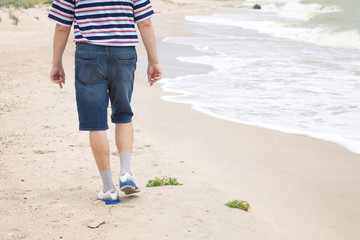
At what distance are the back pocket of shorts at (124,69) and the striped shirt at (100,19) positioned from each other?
12cm

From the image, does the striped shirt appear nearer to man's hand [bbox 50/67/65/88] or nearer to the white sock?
man's hand [bbox 50/67/65/88]

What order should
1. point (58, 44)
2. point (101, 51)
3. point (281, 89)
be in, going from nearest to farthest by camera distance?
point (101, 51), point (58, 44), point (281, 89)

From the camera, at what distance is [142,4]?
3.37 meters

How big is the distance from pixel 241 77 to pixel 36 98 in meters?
4.60

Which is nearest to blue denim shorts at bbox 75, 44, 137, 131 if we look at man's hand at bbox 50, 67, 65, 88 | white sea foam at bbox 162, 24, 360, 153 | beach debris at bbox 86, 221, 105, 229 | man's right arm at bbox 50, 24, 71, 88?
man's right arm at bbox 50, 24, 71, 88

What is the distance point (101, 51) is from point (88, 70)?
152 mm

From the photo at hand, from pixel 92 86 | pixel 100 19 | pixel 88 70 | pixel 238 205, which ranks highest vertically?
pixel 100 19

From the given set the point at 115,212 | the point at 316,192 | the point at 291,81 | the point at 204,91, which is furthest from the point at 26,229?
the point at 291,81

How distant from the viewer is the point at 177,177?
4.24 meters

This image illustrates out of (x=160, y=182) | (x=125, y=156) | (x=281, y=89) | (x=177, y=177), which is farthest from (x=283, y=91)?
(x=125, y=156)

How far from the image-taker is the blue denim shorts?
326cm

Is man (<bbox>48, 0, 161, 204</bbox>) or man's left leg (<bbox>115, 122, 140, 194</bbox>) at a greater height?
man (<bbox>48, 0, 161, 204</bbox>)

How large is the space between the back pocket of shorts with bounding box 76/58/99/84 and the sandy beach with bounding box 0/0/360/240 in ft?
2.94

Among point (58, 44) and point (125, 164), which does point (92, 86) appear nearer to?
point (58, 44)
